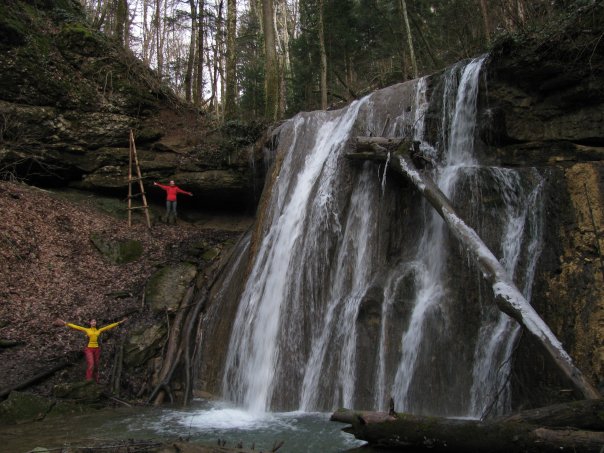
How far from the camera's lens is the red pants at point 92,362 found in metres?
8.89

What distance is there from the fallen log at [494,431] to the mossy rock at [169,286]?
803cm

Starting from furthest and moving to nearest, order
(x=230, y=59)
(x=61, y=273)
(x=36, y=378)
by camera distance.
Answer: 1. (x=230, y=59)
2. (x=61, y=273)
3. (x=36, y=378)

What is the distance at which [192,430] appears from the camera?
21.2 ft

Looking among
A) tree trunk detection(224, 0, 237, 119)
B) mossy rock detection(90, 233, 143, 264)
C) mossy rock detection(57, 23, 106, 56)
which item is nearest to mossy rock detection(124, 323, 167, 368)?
mossy rock detection(90, 233, 143, 264)

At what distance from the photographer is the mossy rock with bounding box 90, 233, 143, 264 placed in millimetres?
13023

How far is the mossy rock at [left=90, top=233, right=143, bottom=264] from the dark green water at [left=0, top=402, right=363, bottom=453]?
578 centimetres

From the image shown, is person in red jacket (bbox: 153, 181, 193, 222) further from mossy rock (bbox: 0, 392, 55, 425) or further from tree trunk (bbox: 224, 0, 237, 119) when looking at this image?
mossy rock (bbox: 0, 392, 55, 425)

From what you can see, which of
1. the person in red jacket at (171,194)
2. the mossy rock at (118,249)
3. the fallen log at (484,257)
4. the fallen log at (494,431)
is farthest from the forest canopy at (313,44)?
the fallen log at (494,431)

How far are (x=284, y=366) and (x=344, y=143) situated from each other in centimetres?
487

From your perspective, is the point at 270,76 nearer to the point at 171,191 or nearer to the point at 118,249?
the point at 171,191

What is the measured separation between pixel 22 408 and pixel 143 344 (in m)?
2.87

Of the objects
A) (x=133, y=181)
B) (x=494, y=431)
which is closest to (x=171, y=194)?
(x=133, y=181)

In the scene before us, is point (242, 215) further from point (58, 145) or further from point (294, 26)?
point (294, 26)

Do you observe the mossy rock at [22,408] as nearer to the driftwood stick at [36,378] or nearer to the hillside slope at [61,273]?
the driftwood stick at [36,378]
